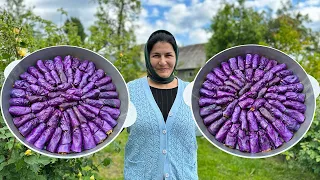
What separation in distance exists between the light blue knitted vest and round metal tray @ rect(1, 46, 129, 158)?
0.66ft

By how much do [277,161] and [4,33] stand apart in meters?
3.96

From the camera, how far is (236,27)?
1136 cm

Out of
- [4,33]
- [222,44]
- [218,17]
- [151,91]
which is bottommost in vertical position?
[151,91]

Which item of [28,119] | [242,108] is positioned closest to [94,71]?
[28,119]

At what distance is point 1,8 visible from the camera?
188 cm

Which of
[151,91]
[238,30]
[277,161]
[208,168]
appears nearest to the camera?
[151,91]

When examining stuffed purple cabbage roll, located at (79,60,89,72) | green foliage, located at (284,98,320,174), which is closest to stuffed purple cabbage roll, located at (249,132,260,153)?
stuffed purple cabbage roll, located at (79,60,89,72)

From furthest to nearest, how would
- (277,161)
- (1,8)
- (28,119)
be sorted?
1. (277,161)
2. (1,8)
3. (28,119)

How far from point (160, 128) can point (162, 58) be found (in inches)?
11.7

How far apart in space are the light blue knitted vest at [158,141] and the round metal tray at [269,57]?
0.57 ft

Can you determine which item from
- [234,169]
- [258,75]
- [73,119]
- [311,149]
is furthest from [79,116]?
[234,169]

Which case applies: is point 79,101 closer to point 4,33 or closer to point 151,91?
point 151,91

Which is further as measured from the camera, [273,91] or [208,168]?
[208,168]

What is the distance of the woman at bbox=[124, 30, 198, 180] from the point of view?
1432 mm
